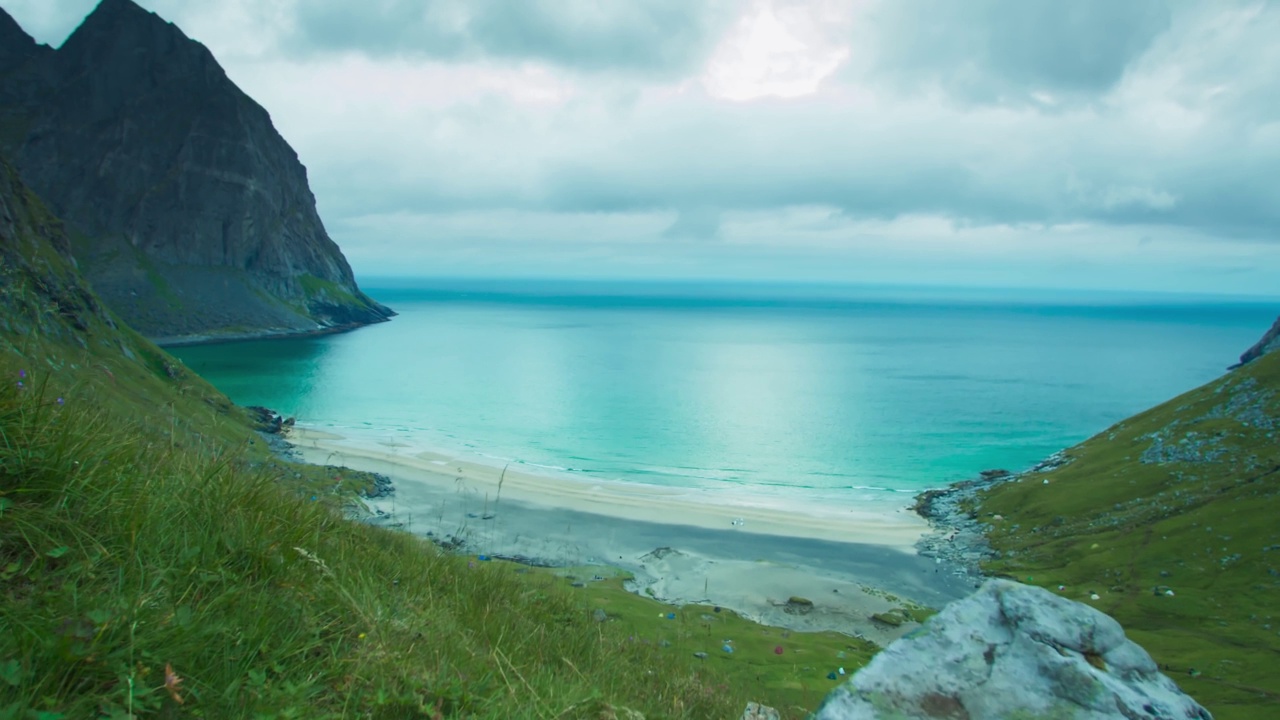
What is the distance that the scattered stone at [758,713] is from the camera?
227 inches

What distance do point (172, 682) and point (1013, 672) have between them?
4.54 meters

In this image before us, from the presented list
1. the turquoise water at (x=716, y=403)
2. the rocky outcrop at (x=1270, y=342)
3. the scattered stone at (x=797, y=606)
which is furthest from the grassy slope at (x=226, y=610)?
the rocky outcrop at (x=1270, y=342)

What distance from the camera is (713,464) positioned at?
68.6 meters

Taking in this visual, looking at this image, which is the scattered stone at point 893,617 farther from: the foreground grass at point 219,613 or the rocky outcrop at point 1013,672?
the rocky outcrop at point 1013,672

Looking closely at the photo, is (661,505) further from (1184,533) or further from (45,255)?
(45,255)

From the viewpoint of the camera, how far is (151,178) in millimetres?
183000

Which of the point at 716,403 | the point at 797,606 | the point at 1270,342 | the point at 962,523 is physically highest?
the point at 1270,342

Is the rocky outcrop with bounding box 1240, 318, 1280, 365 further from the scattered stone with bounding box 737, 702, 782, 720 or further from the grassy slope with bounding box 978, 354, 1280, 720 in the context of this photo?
the scattered stone with bounding box 737, 702, 782, 720

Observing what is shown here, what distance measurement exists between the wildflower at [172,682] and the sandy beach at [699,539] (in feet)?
87.0

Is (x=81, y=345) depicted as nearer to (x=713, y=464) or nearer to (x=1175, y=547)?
(x=713, y=464)

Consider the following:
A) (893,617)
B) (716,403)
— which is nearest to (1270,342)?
(716,403)

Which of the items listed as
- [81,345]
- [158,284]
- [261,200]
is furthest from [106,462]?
[261,200]

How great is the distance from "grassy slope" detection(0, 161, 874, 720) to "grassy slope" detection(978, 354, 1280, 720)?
27.4 m

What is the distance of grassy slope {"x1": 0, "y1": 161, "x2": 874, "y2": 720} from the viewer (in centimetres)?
342
